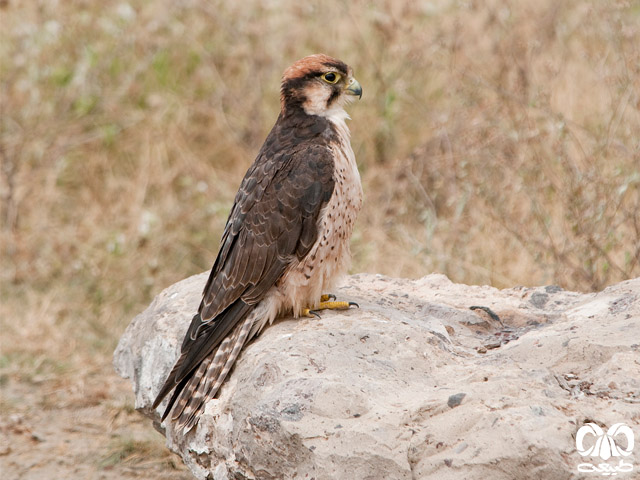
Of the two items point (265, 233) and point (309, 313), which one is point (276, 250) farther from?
point (309, 313)

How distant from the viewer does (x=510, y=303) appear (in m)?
3.75

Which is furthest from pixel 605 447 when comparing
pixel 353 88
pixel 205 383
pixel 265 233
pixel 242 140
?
pixel 242 140

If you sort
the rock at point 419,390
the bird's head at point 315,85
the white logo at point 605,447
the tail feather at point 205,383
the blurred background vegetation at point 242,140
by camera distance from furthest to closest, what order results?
the blurred background vegetation at point 242,140 → the bird's head at point 315,85 → the tail feather at point 205,383 → the rock at point 419,390 → the white logo at point 605,447

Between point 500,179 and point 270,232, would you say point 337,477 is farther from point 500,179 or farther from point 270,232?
point 500,179

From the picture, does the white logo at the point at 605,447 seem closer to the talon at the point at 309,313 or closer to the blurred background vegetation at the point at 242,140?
the talon at the point at 309,313

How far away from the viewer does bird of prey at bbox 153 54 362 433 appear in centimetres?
334

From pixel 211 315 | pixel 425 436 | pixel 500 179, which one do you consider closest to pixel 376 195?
pixel 500 179

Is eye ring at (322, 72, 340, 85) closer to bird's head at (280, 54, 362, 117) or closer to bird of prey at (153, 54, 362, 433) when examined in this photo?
bird's head at (280, 54, 362, 117)

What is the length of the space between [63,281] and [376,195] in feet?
8.08

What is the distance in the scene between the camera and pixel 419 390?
2.88 metres

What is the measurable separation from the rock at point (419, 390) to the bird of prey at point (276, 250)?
4.3 inches

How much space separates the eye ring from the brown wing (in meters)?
0.37

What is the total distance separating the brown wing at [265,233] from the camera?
3432mm

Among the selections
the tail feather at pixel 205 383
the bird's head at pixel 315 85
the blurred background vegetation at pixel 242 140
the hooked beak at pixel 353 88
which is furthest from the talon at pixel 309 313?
the blurred background vegetation at pixel 242 140
